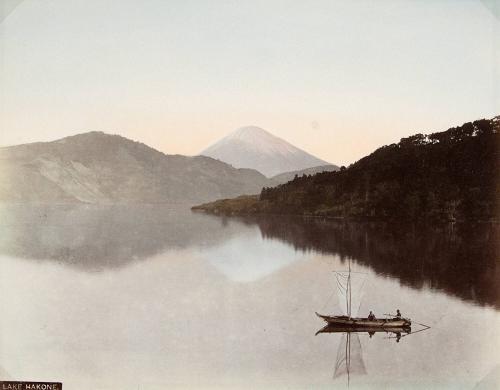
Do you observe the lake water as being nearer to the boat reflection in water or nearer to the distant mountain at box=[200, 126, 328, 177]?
the boat reflection in water

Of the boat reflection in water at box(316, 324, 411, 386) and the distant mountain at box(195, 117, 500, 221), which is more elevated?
the distant mountain at box(195, 117, 500, 221)

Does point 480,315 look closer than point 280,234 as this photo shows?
Yes

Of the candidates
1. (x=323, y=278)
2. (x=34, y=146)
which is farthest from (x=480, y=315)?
(x=34, y=146)

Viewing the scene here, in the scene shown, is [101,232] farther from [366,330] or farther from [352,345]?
[352,345]

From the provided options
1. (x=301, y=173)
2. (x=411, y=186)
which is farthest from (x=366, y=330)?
(x=411, y=186)

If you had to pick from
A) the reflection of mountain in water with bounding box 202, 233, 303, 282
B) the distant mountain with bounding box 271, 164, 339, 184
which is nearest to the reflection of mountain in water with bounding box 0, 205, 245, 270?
the reflection of mountain in water with bounding box 202, 233, 303, 282

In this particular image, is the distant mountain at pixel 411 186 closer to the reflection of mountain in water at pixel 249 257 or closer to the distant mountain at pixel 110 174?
the distant mountain at pixel 110 174

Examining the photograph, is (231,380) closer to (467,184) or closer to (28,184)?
(467,184)
